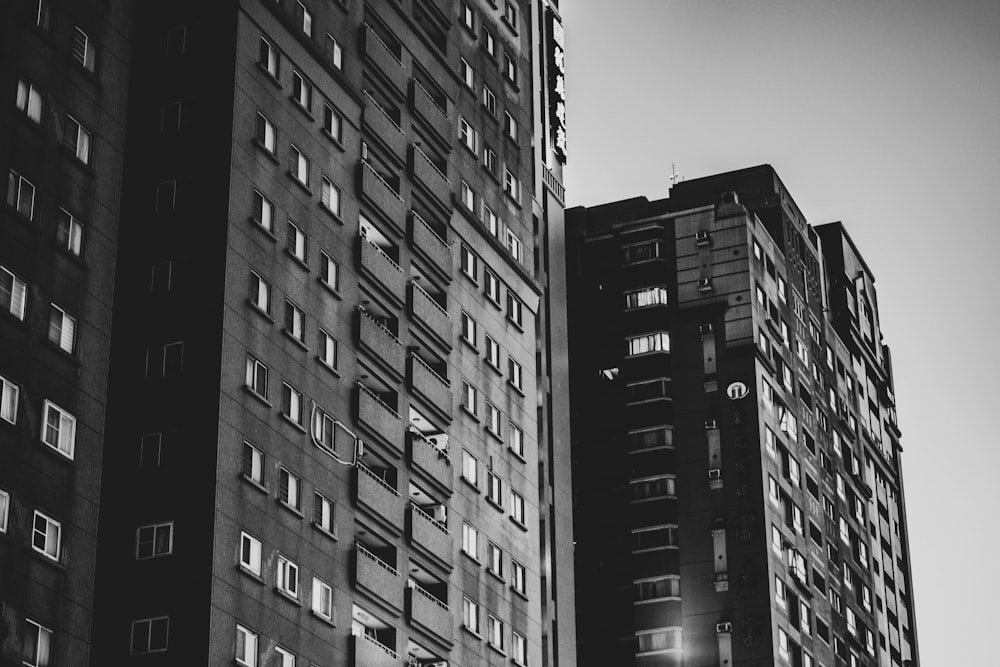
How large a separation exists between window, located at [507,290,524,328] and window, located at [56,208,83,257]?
32912 mm

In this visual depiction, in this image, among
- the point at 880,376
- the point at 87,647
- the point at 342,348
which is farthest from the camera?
the point at 880,376

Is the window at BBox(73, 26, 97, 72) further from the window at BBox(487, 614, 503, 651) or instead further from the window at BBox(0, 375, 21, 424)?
the window at BBox(487, 614, 503, 651)

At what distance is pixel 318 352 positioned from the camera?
248 feet

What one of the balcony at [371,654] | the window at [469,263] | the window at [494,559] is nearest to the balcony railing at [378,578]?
the balcony at [371,654]

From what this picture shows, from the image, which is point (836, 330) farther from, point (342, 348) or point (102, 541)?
point (102, 541)

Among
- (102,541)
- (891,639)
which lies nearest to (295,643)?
(102,541)

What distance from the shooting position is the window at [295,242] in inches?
2965

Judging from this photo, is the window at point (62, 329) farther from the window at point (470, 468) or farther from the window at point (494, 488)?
the window at point (494, 488)

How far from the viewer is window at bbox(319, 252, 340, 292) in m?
77.6

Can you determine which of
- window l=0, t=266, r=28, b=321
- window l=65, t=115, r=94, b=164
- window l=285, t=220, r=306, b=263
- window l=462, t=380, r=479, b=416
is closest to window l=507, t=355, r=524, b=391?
window l=462, t=380, r=479, b=416

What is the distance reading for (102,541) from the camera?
6681 centimetres

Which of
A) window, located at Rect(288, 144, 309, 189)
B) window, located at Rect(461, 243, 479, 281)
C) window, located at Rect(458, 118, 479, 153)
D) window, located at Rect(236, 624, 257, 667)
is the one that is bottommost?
window, located at Rect(236, 624, 257, 667)

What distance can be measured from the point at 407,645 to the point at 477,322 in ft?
63.9

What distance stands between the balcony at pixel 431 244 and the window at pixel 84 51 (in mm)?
20579
